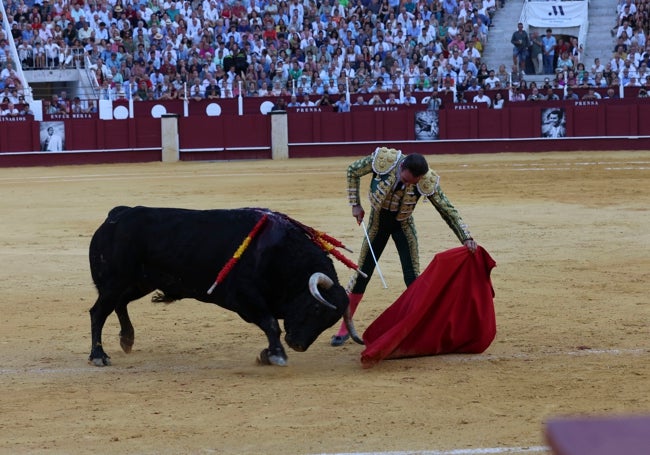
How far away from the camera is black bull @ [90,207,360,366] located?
5.49m

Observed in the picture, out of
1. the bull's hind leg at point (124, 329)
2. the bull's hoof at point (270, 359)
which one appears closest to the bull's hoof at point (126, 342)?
the bull's hind leg at point (124, 329)

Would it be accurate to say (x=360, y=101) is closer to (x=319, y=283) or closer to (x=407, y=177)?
A: (x=407, y=177)

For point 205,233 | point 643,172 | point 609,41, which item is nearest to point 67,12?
point 609,41

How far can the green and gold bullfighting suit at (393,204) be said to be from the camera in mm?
5871

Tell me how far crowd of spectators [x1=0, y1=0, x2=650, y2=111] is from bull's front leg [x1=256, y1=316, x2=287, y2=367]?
56.5 feet

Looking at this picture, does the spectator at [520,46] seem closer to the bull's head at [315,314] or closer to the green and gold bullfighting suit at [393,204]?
the green and gold bullfighting suit at [393,204]

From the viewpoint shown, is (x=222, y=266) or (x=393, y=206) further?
(x=393, y=206)

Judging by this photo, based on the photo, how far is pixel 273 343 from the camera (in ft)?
18.2

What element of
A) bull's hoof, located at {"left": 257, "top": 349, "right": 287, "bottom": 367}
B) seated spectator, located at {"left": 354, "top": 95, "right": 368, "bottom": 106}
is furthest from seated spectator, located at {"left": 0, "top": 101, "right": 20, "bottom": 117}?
bull's hoof, located at {"left": 257, "top": 349, "right": 287, "bottom": 367}

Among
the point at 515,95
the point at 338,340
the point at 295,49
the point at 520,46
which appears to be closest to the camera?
the point at 338,340

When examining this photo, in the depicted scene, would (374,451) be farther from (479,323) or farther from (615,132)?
(615,132)

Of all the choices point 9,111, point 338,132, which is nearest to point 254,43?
point 338,132

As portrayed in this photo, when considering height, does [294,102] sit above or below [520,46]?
below

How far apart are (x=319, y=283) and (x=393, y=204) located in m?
0.77
